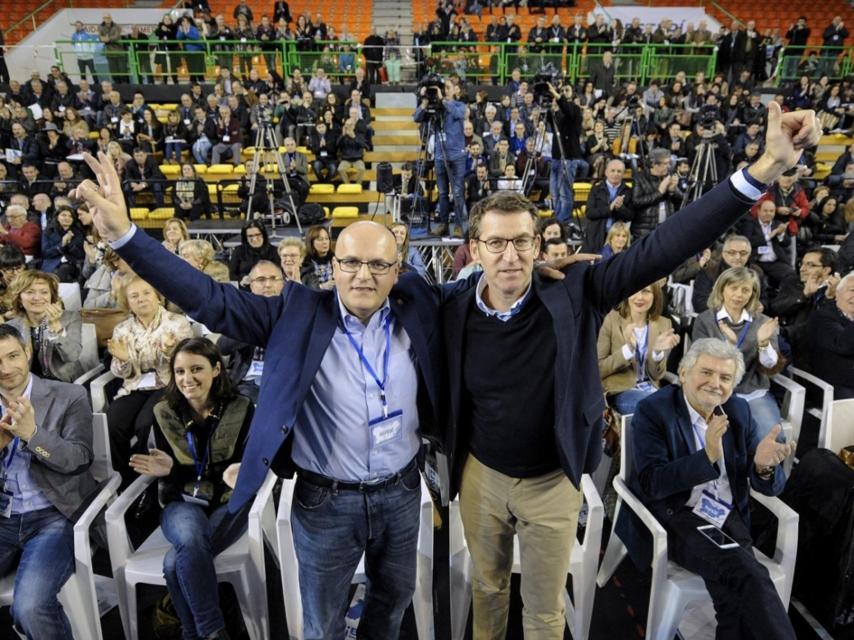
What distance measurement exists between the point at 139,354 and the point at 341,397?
171cm

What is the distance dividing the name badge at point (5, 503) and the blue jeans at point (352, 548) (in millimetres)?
1031

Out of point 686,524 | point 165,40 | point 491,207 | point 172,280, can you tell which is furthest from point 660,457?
point 165,40

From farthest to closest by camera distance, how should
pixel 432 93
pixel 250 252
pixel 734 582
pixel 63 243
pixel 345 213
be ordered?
1. pixel 345 213
2. pixel 63 243
3. pixel 432 93
4. pixel 250 252
5. pixel 734 582

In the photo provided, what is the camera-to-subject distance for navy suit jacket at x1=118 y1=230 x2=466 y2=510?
129 cm

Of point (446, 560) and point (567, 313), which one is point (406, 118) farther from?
point (567, 313)

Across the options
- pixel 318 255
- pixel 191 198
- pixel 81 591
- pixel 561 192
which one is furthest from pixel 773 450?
pixel 191 198

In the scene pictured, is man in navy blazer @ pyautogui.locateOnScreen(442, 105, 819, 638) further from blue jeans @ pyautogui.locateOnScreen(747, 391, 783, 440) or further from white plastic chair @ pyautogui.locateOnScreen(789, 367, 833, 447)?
blue jeans @ pyautogui.locateOnScreen(747, 391, 783, 440)

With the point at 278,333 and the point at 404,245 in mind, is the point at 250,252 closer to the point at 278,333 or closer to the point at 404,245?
the point at 404,245

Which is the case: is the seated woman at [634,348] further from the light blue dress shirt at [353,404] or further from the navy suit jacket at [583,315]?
the light blue dress shirt at [353,404]

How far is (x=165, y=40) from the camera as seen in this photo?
9.62 meters

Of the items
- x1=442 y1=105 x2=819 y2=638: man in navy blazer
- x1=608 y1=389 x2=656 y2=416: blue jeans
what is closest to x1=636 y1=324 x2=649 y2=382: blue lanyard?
x1=608 y1=389 x2=656 y2=416: blue jeans

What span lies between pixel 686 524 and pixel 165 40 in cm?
1049

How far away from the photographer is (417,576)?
6.26 feet

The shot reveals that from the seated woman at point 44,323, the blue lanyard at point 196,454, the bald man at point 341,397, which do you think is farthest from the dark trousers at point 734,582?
the seated woman at point 44,323
